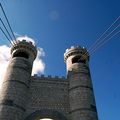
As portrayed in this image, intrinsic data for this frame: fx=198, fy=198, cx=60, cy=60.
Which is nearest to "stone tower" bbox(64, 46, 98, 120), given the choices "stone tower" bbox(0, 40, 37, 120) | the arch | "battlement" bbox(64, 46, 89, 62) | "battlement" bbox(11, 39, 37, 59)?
"battlement" bbox(64, 46, 89, 62)

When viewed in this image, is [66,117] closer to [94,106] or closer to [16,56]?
[94,106]

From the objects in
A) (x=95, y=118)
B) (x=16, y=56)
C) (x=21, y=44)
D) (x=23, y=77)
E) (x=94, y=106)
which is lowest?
(x=95, y=118)

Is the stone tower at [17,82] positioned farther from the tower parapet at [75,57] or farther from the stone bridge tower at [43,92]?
the tower parapet at [75,57]

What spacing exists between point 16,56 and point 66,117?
8.59 m

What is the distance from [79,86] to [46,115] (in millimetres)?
4161

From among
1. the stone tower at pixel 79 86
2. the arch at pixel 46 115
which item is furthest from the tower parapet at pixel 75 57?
the arch at pixel 46 115

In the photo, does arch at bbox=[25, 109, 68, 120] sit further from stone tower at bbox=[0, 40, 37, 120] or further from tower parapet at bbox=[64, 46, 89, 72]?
tower parapet at bbox=[64, 46, 89, 72]

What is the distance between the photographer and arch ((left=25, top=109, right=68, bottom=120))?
17016 mm

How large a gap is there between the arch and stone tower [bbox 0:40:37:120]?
92 centimetres

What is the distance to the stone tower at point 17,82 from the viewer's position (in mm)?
16486

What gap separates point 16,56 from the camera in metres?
21.4

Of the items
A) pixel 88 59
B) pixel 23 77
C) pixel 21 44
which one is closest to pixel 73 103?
pixel 23 77

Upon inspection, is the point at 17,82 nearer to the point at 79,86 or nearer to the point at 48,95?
the point at 48,95

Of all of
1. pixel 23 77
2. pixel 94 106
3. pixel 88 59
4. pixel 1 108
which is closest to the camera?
pixel 1 108
